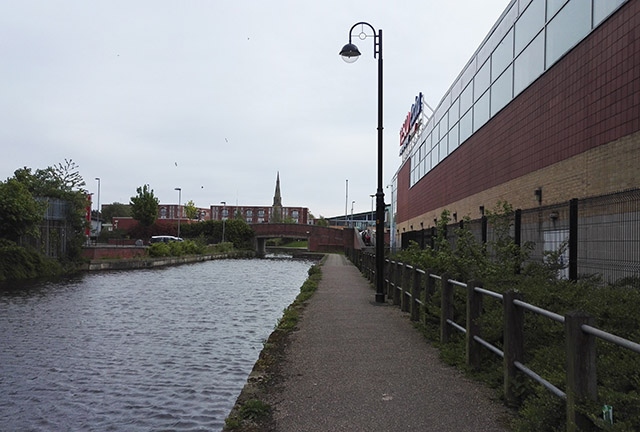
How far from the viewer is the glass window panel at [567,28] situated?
13344 mm

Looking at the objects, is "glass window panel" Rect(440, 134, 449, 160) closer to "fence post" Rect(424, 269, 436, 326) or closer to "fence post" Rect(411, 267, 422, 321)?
"fence post" Rect(411, 267, 422, 321)

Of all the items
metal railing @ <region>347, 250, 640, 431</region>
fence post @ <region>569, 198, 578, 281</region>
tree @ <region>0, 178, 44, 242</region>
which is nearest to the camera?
metal railing @ <region>347, 250, 640, 431</region>

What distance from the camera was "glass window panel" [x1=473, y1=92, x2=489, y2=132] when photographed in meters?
22.1

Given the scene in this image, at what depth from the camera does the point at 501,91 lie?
20.0 metres

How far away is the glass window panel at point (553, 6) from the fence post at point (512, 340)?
1162cm

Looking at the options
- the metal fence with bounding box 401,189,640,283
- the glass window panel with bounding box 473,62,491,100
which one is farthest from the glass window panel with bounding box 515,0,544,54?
the metal fence with bounding box 401,189,640,283

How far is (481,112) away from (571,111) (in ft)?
29.6

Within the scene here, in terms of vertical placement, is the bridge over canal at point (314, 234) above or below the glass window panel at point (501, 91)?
below

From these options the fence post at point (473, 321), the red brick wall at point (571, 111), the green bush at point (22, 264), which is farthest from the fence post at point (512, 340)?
the green bush at point (22, 264)

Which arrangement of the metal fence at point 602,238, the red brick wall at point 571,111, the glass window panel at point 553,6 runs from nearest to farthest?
the metal fence at point 602,238 < the red brick wall at point 571,111 < the glass window panel at point 553,6

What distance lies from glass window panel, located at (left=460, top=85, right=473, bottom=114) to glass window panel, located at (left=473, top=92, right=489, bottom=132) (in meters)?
1.02

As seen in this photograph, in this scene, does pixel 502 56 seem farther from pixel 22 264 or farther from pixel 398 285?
pixel 22 264

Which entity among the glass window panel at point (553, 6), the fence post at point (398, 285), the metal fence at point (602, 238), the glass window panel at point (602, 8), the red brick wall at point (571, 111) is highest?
the glass window panel at point (553, 6)

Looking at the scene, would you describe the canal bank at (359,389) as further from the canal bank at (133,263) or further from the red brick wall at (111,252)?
the red brick wall at (111,252)
